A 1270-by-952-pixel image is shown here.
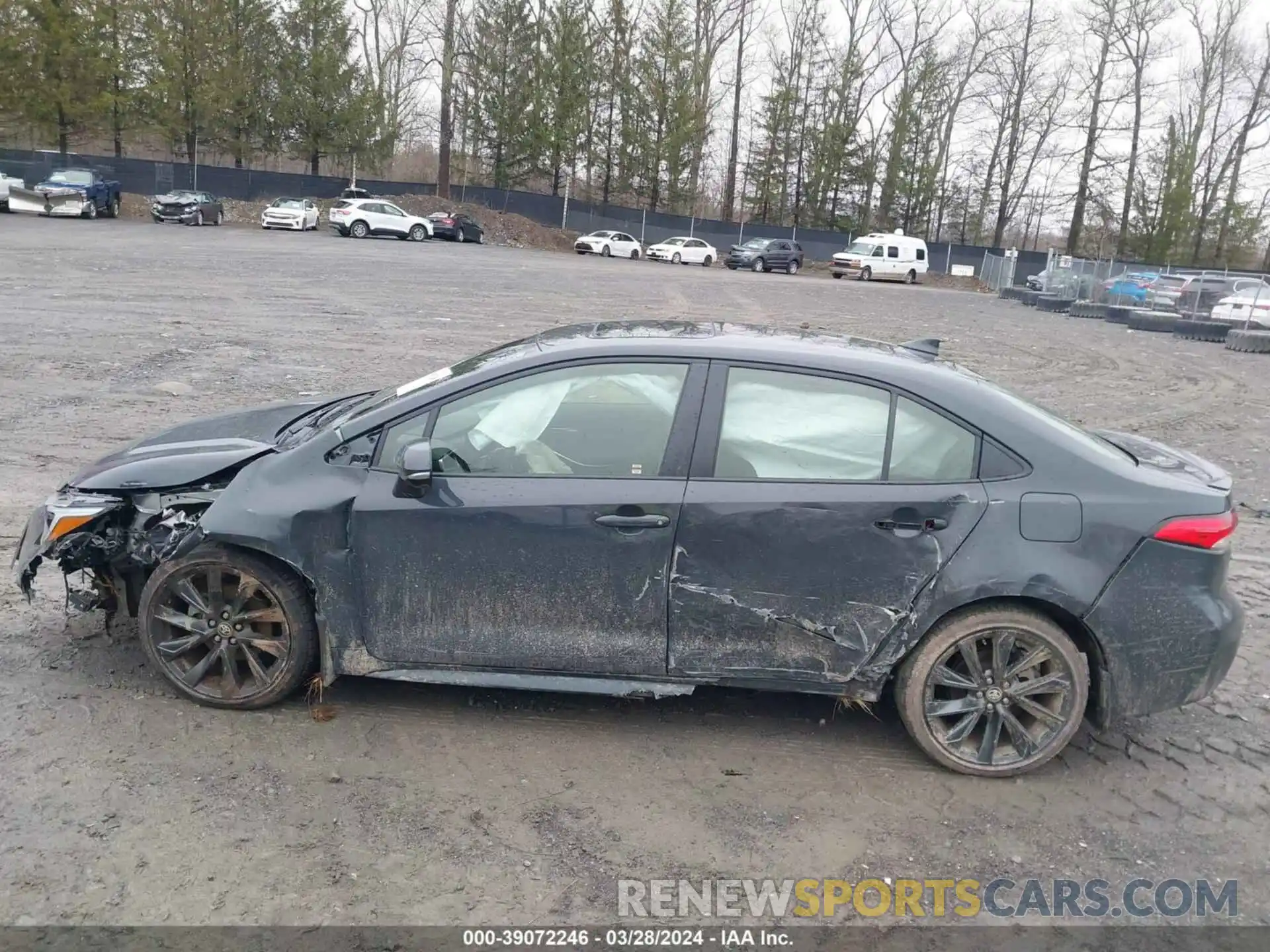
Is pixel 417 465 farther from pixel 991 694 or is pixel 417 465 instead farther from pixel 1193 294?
pixel 1193 294

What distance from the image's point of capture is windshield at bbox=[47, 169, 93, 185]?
113 feet

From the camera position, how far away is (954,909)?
3.13 metres

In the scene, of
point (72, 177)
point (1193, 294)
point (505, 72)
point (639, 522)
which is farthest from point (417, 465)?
point (505, 72)

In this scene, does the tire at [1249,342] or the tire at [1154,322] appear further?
the tire at [1154,322]

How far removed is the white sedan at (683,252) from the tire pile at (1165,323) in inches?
696

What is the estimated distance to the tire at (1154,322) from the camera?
2284 centimetres

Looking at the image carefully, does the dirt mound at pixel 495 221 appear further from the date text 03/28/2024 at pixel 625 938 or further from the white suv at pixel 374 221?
the date text 03/28/2024 at pixel 625 938

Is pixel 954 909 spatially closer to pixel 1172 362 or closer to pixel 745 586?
pixel 745 586

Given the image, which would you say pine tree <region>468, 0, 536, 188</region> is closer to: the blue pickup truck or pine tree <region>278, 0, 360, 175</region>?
pine tree <region>278, 0, 360, 175</region>

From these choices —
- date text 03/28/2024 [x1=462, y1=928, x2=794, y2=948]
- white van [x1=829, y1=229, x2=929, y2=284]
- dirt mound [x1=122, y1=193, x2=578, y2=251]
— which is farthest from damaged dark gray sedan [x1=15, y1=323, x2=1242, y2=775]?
dirt mound [x1=122, y1=193, x2=578, y2=251]

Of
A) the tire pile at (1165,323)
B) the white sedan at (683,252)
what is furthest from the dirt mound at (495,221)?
the tire pile at (1165,323)

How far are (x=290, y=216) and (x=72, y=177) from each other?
24.5ft

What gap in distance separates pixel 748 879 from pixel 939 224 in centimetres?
6498

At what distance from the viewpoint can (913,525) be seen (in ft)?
12.1
